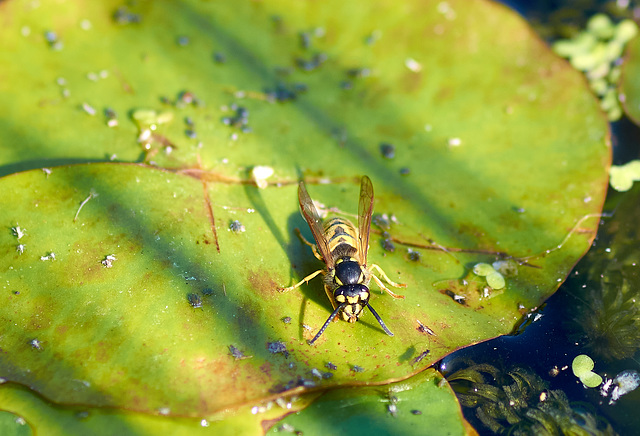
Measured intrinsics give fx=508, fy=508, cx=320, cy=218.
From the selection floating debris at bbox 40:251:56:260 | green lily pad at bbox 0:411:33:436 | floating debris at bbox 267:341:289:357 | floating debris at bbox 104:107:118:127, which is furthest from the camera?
floating debris at bbox 104:107:118:127

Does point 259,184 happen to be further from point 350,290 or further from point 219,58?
point 219,58

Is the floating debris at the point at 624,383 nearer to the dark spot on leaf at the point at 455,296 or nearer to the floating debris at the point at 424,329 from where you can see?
the dark spot on leaf at the point at 455,296

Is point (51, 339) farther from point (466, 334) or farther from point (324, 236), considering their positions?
point (466, 334)

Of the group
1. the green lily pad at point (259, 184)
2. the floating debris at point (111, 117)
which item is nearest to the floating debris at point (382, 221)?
the green lily pad at point (259, 184)

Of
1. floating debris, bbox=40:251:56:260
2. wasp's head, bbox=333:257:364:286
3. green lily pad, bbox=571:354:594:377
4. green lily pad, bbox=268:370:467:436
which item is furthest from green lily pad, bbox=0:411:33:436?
green lily pad, bbox=571:354:594:377

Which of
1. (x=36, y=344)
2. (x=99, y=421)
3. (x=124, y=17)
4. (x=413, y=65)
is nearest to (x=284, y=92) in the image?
(x=413, y=65)

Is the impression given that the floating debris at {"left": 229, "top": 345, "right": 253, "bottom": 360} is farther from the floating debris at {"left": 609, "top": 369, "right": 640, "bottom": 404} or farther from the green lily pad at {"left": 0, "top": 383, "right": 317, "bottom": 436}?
the floating debris at {"left": 609, "top": 369, "right": 640, "bottom": 404}

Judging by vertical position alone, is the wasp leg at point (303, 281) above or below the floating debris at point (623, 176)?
below

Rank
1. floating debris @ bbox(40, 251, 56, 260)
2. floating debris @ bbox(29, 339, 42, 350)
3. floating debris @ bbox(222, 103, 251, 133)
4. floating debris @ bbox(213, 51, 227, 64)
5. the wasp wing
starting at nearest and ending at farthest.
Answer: floating debris @ bbox(29, 339, 42, 350) → floating debris @ bbox(40, 251, 56, 260) → the wasp wing → floating debris @ bbox(222, 103, 251, 133) → floating debris @ bbox(213, 51, 227, 64)
